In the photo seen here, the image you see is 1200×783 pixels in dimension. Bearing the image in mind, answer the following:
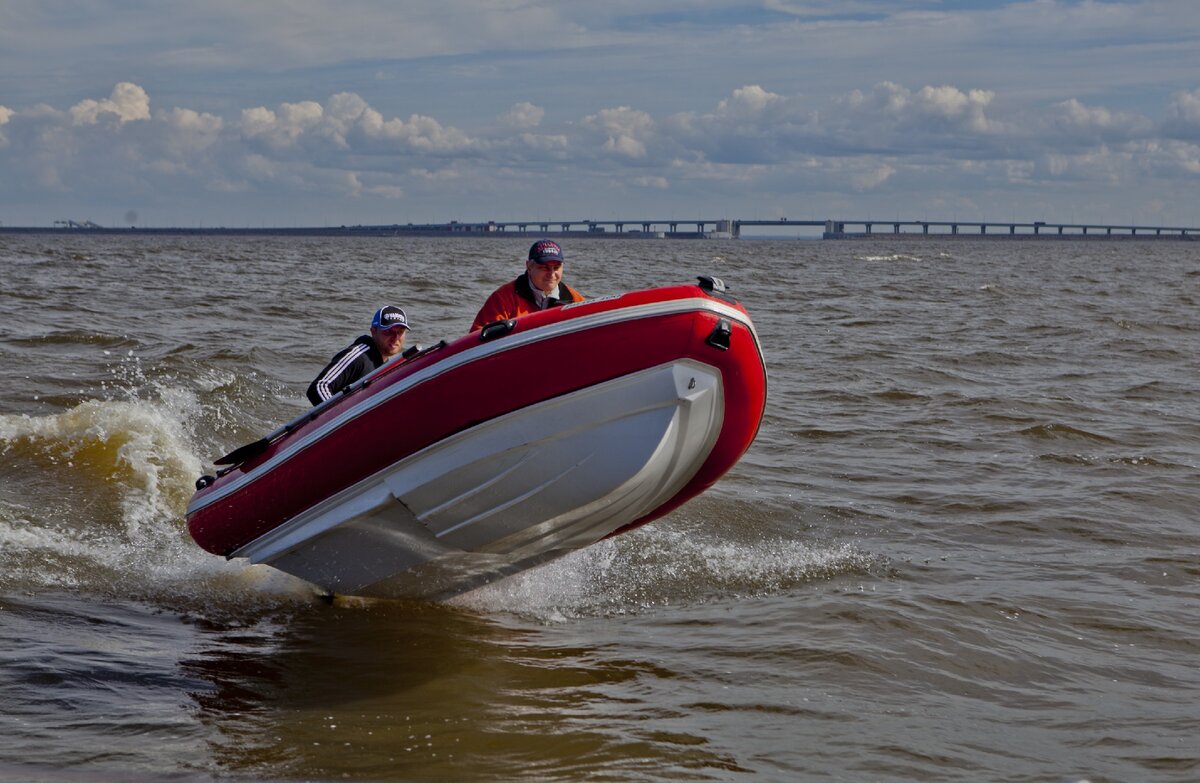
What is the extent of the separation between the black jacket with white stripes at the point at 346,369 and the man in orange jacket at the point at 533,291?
0.67 meters

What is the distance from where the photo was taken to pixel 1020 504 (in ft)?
29.4

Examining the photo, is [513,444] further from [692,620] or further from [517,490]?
[692,620]

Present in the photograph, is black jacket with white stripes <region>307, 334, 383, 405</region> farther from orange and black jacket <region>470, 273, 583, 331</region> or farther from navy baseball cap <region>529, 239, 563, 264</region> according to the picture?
navy baseball cap <region>529, 239, 563, 264</region>

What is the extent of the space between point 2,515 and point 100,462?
4.87 ft

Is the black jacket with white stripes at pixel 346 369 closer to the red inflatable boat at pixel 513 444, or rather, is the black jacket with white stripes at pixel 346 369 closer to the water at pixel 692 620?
the red inflatable boat at pixel 513 444

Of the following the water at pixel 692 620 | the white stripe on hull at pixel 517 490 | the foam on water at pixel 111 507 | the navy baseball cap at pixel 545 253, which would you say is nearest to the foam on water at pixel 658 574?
the water at pixel 692 620

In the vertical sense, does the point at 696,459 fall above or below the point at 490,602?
above

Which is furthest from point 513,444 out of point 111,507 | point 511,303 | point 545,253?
point 111,507

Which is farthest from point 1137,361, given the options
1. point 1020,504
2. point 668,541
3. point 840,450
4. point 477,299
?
point 477,299

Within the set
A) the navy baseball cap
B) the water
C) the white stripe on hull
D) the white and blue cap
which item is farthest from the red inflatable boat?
the navy baseball cap

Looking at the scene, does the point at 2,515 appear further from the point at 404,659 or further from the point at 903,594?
the point at 903,594

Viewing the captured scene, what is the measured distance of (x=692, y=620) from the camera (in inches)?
256

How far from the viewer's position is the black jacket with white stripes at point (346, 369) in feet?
21.6

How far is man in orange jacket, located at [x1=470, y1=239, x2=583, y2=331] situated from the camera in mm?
6344
